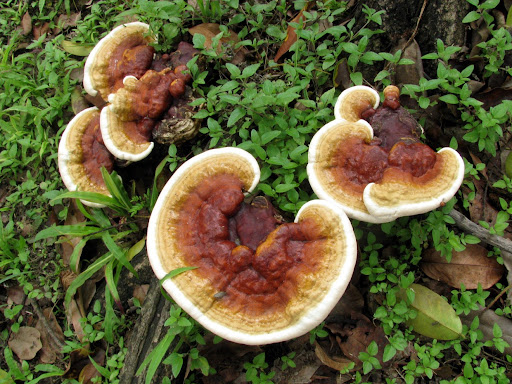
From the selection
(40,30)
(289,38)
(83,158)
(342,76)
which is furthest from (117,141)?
(40,30)

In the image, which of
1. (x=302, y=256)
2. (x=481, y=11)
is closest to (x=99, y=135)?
(x=302, y=256)

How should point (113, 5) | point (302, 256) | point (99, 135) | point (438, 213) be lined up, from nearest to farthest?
point (302, 256), point (438, 213), point (99, 135), point (113, 5)

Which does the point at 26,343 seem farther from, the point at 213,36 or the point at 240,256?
the point at 213,36

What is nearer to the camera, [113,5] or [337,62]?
[337,62]

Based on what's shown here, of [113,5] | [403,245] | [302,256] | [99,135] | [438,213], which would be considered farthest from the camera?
[113,5]

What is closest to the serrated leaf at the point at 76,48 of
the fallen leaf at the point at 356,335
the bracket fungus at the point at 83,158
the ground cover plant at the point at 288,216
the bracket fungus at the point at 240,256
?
the ground cover plant at the point at 288,216

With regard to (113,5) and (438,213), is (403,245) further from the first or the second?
(113,5)

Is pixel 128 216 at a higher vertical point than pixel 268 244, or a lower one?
lower

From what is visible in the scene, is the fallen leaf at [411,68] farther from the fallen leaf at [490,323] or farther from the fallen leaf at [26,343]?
the fallen leaf at [26,343]

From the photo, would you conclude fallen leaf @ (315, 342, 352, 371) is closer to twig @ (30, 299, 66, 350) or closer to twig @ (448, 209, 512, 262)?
twig @ (448, 209, 512, 262)
